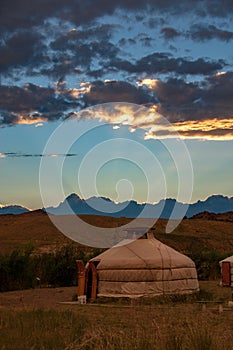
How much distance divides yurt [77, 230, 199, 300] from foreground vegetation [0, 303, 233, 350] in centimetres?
133

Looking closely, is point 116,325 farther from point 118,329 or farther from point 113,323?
point 118,329

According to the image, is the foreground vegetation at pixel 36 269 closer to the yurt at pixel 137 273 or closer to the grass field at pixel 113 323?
the grass field at pixel 113 323

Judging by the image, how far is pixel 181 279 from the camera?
18.6m

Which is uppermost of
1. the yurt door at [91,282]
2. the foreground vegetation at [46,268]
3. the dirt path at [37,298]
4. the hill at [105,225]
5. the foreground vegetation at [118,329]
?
the hill at [105,225]

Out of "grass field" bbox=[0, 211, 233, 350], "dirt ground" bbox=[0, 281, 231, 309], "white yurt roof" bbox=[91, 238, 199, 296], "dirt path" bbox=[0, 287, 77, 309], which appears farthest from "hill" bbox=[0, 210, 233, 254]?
"white yurt roof" bbox=[91, 238, 199, 296]

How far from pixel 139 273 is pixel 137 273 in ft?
0.19

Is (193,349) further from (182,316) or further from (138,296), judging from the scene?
(138,296)

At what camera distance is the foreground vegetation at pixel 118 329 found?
24.0ft

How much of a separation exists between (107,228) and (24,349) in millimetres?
51773

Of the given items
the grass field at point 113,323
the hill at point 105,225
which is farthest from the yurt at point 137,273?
the hill at point 105,225

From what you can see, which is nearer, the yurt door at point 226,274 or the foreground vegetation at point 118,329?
the foreground vegetation at point 118,329

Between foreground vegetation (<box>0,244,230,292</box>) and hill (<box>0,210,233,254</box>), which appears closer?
foreground vegetation (<box>0,244,230,292</box>)

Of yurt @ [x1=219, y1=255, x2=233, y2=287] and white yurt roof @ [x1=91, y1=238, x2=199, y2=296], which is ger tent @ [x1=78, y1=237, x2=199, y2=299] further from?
yurt @ [x1=219, y1=255, x2=233, y2=287]

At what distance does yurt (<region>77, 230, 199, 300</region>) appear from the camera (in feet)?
58.9
